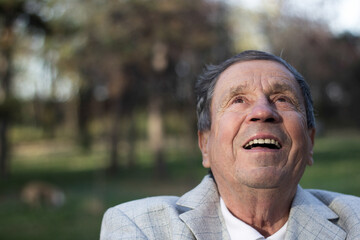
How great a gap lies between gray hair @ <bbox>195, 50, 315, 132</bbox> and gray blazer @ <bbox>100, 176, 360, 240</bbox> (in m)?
0.32

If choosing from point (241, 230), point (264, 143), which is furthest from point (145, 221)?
point (264, 143)

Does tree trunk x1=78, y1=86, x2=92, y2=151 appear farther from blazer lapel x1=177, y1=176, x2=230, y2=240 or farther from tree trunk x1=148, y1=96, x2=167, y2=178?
blazer lapel x1=177, y1=176, x2=230, y2=240

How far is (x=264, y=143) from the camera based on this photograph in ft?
5.66

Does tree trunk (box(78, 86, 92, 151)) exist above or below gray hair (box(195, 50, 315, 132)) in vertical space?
below

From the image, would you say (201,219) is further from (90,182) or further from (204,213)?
(90,182)

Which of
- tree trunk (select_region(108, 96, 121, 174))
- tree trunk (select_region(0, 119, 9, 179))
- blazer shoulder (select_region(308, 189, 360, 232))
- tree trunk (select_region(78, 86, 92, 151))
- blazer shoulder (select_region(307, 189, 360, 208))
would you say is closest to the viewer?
blazer shoulder (select_region(308, 189, 360, 232))

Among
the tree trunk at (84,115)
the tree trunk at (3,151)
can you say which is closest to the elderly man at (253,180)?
the tree trunk at (3,151)

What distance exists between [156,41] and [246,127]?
12.8 m

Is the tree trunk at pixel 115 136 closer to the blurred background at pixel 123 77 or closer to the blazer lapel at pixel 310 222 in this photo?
the blurred background at pixel 123 77

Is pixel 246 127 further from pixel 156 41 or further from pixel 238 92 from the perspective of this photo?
pixel 156 41

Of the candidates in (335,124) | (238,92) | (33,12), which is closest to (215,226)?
(238,92)

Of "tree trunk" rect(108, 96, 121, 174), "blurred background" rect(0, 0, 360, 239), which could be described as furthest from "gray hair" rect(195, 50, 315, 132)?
"tree trunk" rect(108, 96, 121, 174)

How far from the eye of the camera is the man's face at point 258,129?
5.54 ft

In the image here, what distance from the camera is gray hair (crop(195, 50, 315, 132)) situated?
193 centimetres
